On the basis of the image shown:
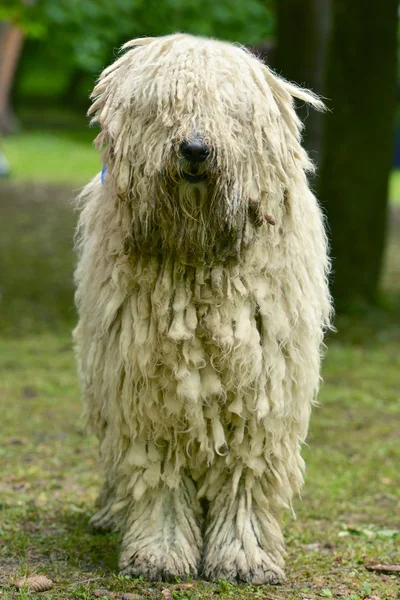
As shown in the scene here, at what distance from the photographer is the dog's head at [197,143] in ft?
12.6

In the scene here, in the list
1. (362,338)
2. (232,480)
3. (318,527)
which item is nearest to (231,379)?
(232,480)

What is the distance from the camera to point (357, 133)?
395 inches

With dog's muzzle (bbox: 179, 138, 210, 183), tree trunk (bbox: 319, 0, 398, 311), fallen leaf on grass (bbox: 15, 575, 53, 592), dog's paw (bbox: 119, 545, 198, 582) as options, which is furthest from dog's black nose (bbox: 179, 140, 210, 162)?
tree trunk (bbox: 319, 0, 398, 311)

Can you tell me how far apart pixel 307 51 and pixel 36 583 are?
747cm

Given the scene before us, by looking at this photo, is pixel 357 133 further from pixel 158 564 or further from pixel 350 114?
pixel 158 564

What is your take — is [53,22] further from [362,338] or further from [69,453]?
[69,453]

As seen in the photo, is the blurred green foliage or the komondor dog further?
the blurred green foliage

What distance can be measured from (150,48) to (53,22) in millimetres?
10821

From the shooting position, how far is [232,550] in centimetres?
423

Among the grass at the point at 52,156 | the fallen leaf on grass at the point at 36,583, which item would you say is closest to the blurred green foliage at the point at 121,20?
the grass at the point at 52,156

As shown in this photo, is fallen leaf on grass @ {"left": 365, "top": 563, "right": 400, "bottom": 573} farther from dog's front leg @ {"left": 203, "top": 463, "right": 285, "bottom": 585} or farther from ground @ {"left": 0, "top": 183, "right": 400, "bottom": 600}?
dog's front leg @ {"left": 203, "top": 463, "right": 285, "bottom": 585}

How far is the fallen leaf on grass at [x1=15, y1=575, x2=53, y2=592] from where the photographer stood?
402 centimetres

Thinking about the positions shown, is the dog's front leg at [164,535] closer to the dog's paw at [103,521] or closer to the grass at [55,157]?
the dog's paw at [103,521]

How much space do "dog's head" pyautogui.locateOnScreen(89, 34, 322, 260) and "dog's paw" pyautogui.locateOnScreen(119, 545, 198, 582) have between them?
1.23m
